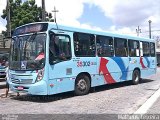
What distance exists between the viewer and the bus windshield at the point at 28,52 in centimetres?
1193

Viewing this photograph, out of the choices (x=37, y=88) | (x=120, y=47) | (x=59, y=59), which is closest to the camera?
(x=37, y=88)

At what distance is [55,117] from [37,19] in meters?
34.1

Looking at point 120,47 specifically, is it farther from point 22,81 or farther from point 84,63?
point 22,81

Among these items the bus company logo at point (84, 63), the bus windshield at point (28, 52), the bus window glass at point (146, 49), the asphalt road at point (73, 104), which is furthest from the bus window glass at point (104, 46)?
the bus window glass at point (146, 49)

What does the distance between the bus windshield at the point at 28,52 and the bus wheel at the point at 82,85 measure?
224cm

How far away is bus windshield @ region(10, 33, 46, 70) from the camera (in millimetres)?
11930

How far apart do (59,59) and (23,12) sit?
96.4 feet

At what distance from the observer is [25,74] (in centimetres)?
1212

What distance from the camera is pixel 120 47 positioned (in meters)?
16.8

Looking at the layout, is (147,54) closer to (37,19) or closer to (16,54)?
(16,54)

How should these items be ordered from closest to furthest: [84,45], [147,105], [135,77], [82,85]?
1. [147,105]
2. [82,85]
3. [84,45]
4. [135,77]

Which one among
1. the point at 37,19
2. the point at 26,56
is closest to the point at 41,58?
the point at 26,56

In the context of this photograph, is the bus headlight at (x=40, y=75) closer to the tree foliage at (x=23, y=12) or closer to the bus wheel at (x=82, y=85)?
the bus wheel at (x=82, y=85)

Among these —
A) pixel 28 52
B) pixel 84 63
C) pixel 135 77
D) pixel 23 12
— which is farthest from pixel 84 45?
pixel 23 12
